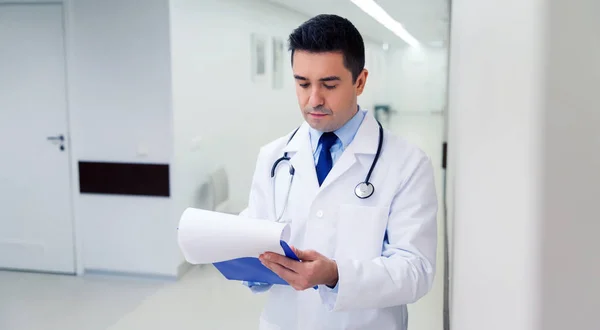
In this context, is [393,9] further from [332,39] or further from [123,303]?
[332,39]

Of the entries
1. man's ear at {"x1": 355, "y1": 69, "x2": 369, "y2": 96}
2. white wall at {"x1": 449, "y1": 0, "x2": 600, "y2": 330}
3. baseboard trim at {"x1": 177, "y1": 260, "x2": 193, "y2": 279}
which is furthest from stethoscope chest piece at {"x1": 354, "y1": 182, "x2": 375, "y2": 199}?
baseboard trim at {"x1": 177, "y1": 260, "x2": 193, "y2": 279}

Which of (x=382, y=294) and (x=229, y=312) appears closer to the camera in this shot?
(x=382, y=294)

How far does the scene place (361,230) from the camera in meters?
Answer: 1.22

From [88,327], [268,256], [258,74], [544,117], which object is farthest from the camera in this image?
[258,74]

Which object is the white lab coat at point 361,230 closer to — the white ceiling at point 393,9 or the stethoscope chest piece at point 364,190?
the stethoscope chest piece at point 364,190

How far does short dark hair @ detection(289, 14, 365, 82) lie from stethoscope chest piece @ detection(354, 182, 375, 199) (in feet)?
0.76

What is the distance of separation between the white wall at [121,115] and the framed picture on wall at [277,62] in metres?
2.66

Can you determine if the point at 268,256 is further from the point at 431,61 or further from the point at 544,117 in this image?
the point at 431,61

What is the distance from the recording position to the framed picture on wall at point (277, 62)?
21.5ft

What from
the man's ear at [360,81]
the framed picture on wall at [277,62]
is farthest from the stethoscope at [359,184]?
the framed picture on wall at [277,62]

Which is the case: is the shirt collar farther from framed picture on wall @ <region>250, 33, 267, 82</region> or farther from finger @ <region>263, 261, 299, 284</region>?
framed picture on wall @ <region>250, 33, 267, 82</region>

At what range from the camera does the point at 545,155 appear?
0.38 meters

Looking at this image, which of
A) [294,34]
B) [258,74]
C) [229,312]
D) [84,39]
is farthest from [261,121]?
[294,34]

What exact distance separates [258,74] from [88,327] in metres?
3.32
